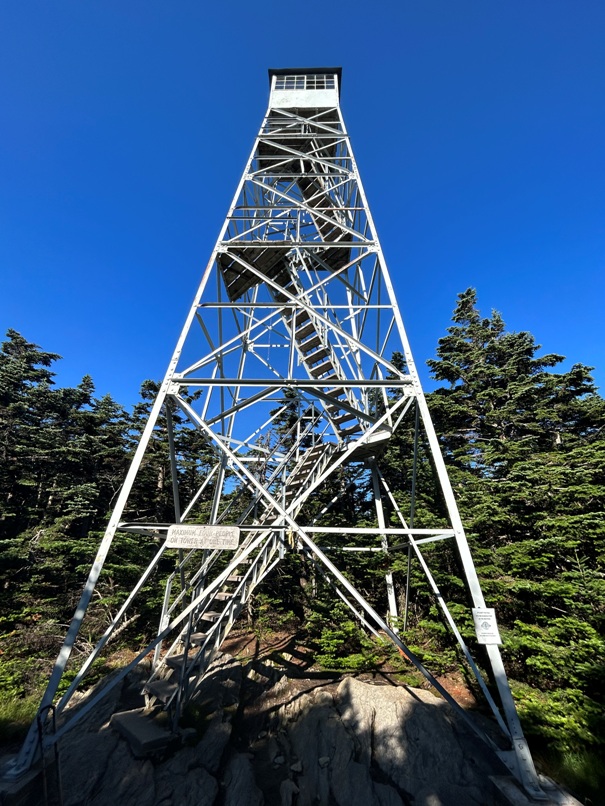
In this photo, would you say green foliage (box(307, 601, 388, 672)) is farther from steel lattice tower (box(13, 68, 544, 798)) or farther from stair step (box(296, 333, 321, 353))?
stair step (box(296, 333, 321, 353))

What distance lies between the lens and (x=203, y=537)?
14.7ft

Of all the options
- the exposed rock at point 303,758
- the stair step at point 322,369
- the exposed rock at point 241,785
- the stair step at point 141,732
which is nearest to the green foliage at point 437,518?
the stair step at point 322,369

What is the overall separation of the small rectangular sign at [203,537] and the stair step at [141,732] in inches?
144

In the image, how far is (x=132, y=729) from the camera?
564cm

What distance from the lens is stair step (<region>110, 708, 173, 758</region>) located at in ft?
17.5

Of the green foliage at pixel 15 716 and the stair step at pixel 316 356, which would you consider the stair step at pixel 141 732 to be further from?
the stair step at pixel 316 356

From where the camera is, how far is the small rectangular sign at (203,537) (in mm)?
4359

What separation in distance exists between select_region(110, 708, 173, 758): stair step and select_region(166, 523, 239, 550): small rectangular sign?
3.67 metres

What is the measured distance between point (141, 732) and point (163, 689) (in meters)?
1.00

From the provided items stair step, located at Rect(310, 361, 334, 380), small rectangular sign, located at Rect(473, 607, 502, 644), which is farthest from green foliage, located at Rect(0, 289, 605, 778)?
small rectangular sign, located at Rect(473, 607, 502, 644)

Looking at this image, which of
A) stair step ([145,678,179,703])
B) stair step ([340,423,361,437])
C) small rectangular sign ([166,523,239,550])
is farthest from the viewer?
stair step ([340,423,361,437])

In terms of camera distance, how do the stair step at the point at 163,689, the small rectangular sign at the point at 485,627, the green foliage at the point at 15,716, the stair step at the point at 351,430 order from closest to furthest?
Answer: the small rectangular sign at the point at 485,627
the stair step at the point at 163,689
the green foliage at the point at 15,716
the stair step at the point at 351,430

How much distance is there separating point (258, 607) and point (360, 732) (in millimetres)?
6665

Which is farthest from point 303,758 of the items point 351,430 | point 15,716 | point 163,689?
point 15,716
